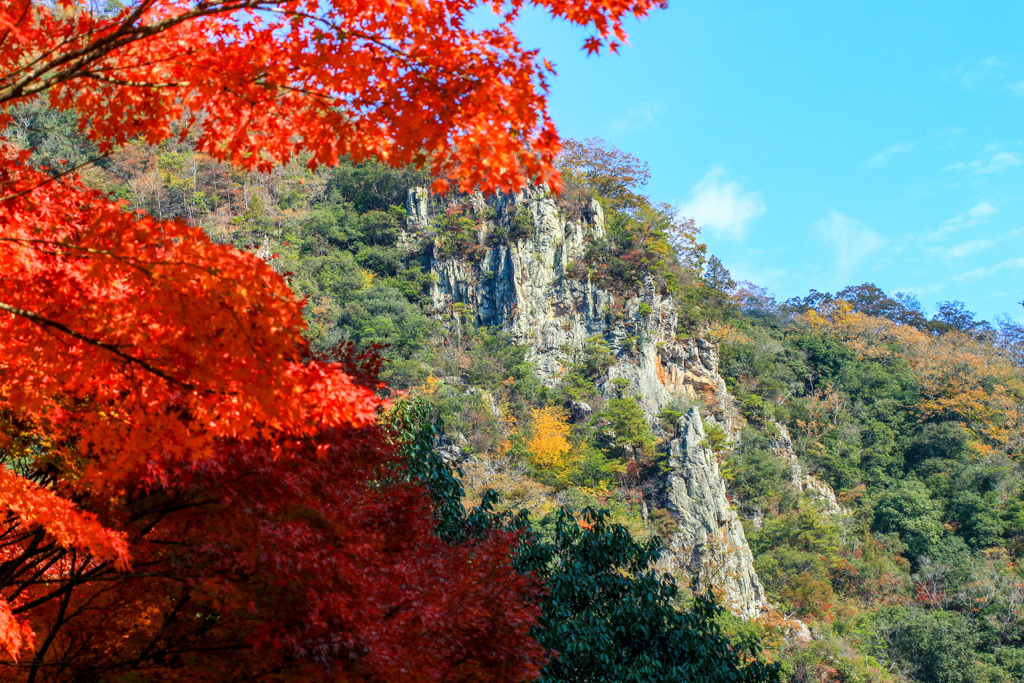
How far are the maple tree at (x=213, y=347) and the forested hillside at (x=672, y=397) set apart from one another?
18071 millimetres

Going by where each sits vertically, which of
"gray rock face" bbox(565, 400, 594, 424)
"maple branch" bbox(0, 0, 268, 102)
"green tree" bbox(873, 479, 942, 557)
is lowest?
"maple branch" bbox(0, 0, 268, 102)

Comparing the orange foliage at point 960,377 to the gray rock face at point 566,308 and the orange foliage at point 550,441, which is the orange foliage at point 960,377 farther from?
the orange foliage at point 550,441

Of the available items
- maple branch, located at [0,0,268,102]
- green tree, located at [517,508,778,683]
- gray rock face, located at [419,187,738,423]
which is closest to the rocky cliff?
gray rock face, located at [419,187,738,423]

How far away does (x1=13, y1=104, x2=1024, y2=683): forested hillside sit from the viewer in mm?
29703

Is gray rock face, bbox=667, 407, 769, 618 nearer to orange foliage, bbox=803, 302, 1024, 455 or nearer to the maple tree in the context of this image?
orange foliage, bbox=803, 302, 1024, 455

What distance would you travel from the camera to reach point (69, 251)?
396 cm

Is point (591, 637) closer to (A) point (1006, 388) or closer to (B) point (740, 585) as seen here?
(B) point (740, 585)

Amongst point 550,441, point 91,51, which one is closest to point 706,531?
point 550,441

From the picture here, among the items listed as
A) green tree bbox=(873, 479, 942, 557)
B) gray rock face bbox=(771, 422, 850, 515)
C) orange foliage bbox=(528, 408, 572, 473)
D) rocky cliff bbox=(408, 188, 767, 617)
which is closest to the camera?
orange foliage bbox=(528, 408, 572, 473)

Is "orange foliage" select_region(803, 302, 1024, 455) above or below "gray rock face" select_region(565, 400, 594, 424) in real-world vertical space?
Answer: above

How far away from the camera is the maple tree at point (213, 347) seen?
3623 mm

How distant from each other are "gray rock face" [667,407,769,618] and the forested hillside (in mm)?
232

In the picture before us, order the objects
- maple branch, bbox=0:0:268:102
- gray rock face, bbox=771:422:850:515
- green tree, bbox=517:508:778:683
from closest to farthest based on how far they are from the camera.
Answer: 1. maple branch, bbox=0:0:268:102
2. green tree, bbox=517:508:778:683
3. gray rock face, bbox=771:422:850:515

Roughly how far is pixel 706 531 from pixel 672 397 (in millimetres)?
10260
